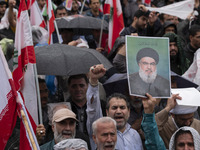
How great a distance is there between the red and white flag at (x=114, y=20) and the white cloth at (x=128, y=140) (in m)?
3.23

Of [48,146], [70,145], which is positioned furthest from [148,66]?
[48,146]

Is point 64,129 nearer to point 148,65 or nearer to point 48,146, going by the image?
point 48,146

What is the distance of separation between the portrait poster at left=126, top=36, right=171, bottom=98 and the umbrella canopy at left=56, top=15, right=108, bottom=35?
373 cm

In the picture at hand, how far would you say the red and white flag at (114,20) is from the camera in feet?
32.4

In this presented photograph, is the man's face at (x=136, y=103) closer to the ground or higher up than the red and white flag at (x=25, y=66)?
closer to the ground

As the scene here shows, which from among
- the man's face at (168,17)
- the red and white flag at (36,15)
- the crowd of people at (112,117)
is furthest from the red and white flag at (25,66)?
the man's face at (168,17)

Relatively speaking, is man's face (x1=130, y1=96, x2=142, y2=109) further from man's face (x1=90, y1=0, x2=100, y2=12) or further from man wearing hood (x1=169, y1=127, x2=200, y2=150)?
man's face (x1=90, y1=0, x2=100, y2=12)

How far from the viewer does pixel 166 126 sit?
7.09 metres

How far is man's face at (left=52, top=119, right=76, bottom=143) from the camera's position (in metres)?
6.69

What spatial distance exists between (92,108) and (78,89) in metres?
0.90

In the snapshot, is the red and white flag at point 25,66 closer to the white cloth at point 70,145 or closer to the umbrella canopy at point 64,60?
the umbrella canopy at point 64,60

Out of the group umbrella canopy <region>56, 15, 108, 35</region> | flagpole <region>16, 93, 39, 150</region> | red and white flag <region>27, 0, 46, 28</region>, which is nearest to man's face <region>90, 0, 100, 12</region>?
umbrella canopy <region>56, 15, 108, 35</region>

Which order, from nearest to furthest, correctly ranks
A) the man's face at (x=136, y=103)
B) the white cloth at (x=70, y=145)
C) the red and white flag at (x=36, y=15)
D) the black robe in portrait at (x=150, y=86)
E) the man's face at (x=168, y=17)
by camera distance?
the white cloth at (x=70, y=145) → the black robe in portrait at (x=150, y=86) → the man's face at (x=136, y=103) → the red and white flag at (x=36, y=15) → the man's face at (x=168, y=17)

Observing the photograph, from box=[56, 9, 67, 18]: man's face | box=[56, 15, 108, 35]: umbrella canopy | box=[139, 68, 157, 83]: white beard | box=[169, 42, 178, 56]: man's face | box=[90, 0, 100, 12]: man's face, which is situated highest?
box=[90, 0, 100, 12]: man's face
